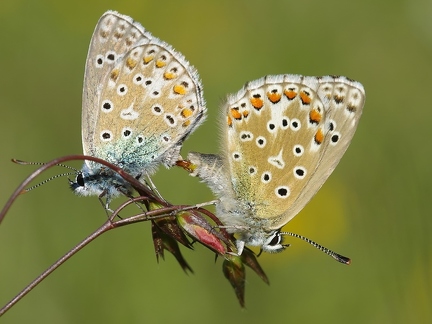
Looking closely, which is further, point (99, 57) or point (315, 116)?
point (99, 57)

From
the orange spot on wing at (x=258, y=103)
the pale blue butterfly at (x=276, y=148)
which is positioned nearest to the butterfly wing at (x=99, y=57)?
the pale blue butterfly at (x=276, y=148)

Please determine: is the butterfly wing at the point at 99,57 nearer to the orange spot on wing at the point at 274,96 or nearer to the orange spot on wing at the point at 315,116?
the orange spot on wing at the point at 274,96

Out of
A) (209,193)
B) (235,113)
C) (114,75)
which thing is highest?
(114,75)

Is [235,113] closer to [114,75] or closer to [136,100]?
[136,100]

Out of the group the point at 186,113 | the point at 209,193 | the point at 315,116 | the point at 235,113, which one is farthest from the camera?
the point at 209,193

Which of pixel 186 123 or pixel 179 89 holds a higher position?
pixel 179 89

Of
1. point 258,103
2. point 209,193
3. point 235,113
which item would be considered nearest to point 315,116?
point 258,103

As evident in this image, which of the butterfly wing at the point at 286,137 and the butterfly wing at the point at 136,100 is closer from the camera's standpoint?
the butterfly wing at the point at 286,137
